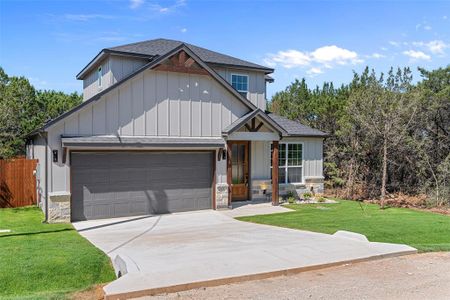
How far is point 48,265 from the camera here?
7.37m

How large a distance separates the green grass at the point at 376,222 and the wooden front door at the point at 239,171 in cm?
221

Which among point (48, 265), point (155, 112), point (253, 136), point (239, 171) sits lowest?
point (48, 265)

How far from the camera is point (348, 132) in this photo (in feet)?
65.5

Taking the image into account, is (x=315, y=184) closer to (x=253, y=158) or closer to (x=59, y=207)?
(x=253, y=158)

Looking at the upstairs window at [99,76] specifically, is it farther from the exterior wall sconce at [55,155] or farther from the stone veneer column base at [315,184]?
the stone veneer column base at [315,184]

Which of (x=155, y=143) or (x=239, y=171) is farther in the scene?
(x=239, y=171)

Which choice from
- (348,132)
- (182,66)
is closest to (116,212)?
(182,66)

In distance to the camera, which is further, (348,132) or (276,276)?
(348,132)

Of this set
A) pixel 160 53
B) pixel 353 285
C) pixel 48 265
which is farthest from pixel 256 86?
pixel 48 265

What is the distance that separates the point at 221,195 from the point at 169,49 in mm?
6612

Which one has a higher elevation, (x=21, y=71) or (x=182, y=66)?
(x=21, y=71)

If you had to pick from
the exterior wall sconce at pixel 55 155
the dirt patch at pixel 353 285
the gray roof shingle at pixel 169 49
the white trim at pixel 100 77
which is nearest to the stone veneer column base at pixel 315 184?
the gray roof shingle at pixel 169 49

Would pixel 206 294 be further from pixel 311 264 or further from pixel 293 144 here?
pixel 293 144

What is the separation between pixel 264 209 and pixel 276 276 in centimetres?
823
